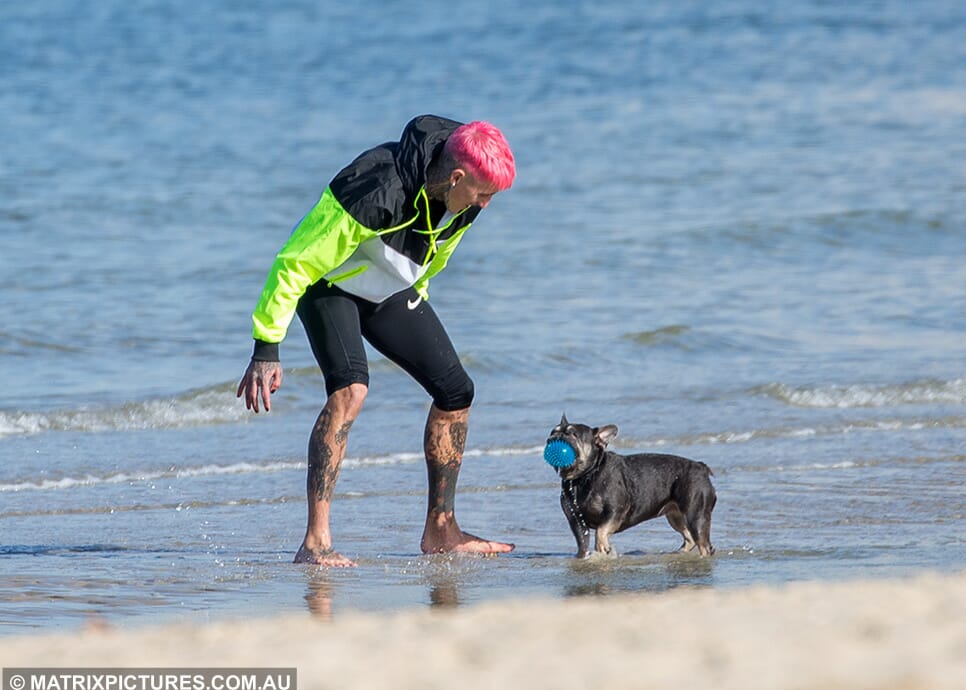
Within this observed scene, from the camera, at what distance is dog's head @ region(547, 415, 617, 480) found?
21.4 ft

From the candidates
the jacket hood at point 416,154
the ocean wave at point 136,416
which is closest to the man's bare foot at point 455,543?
the jacket hood at point 416,154

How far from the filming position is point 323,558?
6.30m

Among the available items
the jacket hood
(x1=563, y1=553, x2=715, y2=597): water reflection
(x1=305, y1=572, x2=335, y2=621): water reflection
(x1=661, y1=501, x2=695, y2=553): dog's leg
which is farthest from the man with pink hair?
(x1=661, y1=501, x2=695, y2=553): dog's leg

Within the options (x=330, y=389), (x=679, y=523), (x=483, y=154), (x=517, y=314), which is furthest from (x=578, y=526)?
(x=517, y=314)

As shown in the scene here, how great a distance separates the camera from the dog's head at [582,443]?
6535 millimetres

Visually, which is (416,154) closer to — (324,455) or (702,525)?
(324,455)

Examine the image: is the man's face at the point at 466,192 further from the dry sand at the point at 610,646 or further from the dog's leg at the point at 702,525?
the dry sand at the point at 610,646

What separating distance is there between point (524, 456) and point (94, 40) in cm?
2786

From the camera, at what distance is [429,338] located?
6.48 m

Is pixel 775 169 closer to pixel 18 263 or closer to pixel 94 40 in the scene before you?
pixel 18 263

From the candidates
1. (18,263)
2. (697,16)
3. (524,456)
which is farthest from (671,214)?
(697,16)

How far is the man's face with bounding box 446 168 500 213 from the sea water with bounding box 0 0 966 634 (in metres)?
1.58

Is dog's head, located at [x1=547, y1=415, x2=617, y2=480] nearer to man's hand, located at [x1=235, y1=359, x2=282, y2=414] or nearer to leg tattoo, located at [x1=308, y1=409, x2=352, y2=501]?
leg tattoo, located at [x1=308, y1=409, x2=352, y2=501]

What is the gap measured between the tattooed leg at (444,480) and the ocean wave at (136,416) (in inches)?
141
